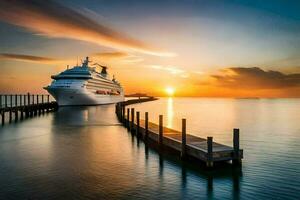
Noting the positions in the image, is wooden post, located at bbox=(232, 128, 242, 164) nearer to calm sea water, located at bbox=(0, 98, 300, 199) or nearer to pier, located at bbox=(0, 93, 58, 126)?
calm sea water, located at bbox=(0, 98, 300, 199)

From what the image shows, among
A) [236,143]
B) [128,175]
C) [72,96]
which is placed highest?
[72,96]

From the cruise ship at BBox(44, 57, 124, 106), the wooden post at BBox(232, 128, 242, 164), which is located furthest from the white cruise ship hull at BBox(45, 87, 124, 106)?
the wooden post at BBox(232, 128, 242, 164)

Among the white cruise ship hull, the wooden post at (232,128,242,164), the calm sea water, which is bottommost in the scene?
the calm sea water

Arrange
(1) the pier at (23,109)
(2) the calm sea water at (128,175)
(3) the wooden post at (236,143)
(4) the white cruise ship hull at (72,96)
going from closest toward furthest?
(2) the calm sea water at (128,175) → (3) the wooden post at (236,143) → (1) the pier at (23,109) → (4) the white cruise ship hull at (72,96)

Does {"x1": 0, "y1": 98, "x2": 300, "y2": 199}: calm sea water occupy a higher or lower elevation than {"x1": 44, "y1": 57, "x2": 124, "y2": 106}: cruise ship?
lower

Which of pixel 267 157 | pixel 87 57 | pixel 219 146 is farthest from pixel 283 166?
pixel 87 57

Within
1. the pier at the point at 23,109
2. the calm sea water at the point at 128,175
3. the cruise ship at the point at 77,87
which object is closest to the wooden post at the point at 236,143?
the calm sea water at the point at 128,175

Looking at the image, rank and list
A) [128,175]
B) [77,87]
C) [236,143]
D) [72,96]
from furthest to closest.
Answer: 1. [72,96]
2. [77,87]
3. [236,143]
4. [128,175]

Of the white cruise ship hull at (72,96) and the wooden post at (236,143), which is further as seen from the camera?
the white cruise ship hull at (72,96)

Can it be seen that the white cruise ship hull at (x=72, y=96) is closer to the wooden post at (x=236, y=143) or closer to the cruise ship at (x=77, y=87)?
the cruise ship at (x=77, y=87)

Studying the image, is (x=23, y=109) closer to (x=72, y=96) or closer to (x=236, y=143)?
(x=72, y=96)

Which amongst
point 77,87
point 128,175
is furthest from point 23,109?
point 128,175

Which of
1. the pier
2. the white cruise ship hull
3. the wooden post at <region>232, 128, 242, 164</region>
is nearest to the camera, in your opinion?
the wooden post at <region>232, 128, 242, 164</region>

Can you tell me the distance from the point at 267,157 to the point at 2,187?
16034 mm
